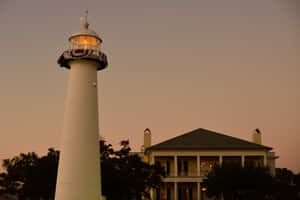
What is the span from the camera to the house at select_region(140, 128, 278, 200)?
151 ft

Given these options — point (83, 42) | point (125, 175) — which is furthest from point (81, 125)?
point (125, 175)

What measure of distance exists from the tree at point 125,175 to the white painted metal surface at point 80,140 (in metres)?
10.8

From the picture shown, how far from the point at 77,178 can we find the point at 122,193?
1243 cm

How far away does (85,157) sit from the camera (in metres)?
18.6

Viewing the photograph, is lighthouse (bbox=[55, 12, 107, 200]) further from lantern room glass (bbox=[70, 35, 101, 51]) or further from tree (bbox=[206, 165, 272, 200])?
tree (bbox=[206, 165, 272, 200])

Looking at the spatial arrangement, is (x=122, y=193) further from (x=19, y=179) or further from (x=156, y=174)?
(x=19, y=179)

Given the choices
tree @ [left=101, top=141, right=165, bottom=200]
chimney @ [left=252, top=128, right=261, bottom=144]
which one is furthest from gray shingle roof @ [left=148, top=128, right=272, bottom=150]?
tree @ [left=101, top=141, right=165, bottom=200]

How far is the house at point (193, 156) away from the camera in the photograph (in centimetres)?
4588

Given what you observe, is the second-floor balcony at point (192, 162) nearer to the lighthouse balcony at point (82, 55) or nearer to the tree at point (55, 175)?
the tree at point (55, 175)

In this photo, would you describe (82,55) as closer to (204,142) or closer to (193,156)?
(193,156)

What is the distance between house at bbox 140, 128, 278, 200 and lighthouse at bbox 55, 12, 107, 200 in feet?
89.0

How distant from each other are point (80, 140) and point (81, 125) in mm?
729

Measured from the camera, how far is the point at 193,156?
4700 centimetres

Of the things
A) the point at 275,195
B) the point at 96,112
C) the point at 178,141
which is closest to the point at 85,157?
the point at 96,112
